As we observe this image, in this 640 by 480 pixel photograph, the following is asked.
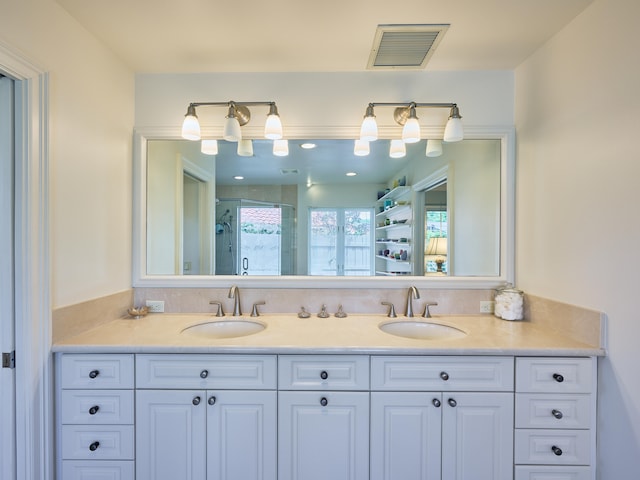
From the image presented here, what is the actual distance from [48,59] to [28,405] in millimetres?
1440

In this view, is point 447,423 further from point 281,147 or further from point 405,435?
point 281,147

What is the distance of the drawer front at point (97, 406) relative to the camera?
1.34 m

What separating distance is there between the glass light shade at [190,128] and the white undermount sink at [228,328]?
1055 millimetres

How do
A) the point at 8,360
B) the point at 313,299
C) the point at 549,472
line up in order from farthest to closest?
the point at 313,299, the point at 549,472, the point at 8,360

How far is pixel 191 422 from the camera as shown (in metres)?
1.34

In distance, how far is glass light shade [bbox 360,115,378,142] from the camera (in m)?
1.69

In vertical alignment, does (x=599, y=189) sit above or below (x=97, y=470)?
above

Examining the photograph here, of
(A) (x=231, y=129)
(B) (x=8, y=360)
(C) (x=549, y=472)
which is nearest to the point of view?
(B) (x=8, y=360)

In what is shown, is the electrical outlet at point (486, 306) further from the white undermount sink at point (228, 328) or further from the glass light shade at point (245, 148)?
the glass light shade at point (245, 148)

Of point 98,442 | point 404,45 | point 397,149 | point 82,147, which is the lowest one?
point 98,442

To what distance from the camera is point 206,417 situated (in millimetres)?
1340

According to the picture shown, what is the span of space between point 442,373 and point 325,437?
1.92ft

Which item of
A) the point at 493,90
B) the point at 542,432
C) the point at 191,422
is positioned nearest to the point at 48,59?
the point at 191,422

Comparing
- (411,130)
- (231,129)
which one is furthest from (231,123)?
(411,130)
